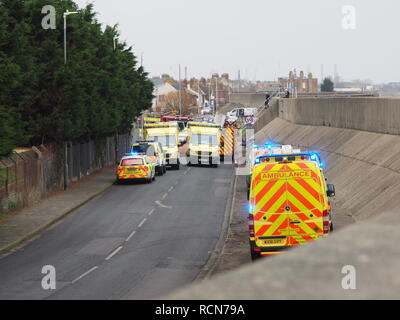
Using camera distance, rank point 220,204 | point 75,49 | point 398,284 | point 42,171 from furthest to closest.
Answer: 1. point 75,49
2. point 42,171
3. point 220,204
4. point 398,284

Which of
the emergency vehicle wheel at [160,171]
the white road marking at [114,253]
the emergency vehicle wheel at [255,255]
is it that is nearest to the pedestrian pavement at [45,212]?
the white road marking at [114,253]

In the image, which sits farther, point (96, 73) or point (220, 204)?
point (96, 73)

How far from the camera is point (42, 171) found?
39.7m

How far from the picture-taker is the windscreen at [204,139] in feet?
196

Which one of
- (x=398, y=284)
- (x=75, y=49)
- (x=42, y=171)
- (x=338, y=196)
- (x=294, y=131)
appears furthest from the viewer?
(x=294, y=131)

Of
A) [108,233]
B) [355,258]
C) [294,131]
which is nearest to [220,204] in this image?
[108,233]

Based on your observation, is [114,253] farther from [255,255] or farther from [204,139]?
[204,139]

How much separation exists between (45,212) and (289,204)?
1797cm

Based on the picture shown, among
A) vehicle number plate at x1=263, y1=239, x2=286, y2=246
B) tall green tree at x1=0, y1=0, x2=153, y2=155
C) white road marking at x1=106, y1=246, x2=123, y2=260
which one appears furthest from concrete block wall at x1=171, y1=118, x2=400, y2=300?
tall green tree at x1=0, y1=0, x2=153, y2=155

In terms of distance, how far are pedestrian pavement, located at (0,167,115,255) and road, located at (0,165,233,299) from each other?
1.53 ft

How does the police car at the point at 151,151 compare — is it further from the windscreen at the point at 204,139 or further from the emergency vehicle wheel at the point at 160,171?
the windscreen at the point at 204,139
